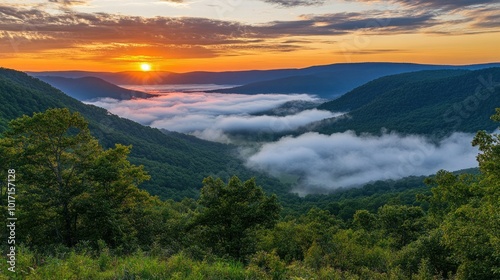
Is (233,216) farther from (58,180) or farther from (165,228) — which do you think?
(58,180)

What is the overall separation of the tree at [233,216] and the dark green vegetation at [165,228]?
82mm

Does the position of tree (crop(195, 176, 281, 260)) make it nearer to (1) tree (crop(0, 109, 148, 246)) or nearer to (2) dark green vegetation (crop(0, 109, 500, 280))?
(2) dark green vegetation (crop(0, 109, 500, 280))

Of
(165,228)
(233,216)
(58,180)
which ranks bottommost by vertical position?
(165,228)

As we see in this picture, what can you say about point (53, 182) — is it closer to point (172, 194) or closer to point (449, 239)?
point (449, 239)

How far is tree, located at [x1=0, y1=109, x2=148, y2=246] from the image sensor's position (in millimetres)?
22297

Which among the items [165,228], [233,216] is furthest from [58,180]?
[233,216]

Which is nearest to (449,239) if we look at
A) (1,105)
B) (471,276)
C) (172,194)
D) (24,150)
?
(471,276)

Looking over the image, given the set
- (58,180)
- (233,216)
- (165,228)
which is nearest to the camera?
→ (58,180)

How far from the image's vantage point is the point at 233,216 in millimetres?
27391

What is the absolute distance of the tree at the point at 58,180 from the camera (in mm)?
22297

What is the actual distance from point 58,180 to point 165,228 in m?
9.54

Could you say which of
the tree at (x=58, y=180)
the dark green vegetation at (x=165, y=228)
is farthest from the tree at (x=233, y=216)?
the tree at (x=58, y=180)

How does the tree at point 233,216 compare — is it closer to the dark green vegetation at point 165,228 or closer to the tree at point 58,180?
the dark green vegetation at point 165,228

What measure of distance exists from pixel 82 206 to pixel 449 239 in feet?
71.1
